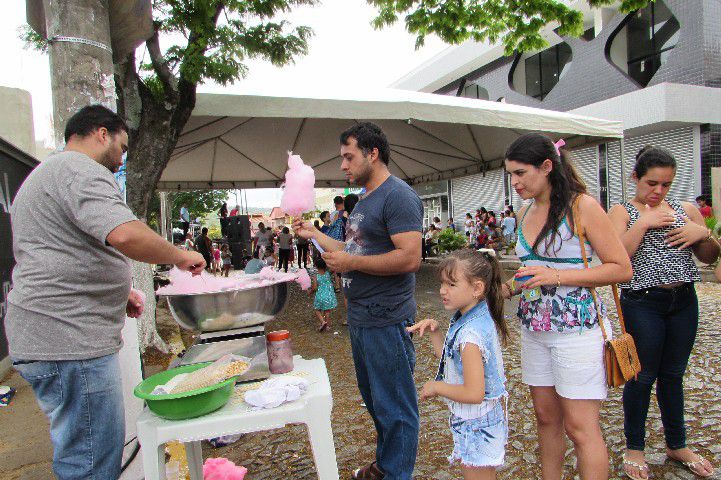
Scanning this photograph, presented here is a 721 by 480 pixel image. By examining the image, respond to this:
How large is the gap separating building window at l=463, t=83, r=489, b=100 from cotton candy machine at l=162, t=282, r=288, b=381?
77.4ft

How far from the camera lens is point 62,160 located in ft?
5.67

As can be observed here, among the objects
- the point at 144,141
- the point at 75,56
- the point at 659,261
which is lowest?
the point at 659,261

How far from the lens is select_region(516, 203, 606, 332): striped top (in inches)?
78.0

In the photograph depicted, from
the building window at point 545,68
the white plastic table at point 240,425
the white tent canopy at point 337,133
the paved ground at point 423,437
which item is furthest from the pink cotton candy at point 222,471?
the building window at point 545,68

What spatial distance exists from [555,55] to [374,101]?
55.4ft

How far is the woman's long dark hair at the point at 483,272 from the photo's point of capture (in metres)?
1.99

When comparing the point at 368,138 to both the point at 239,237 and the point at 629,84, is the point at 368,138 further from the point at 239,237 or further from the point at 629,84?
the point at 629,84

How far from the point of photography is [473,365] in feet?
6.08

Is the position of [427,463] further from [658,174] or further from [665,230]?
[658,174]

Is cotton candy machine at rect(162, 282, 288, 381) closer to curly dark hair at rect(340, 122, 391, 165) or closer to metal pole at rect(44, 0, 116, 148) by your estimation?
curly dark hair at rect(340, 122, 391, 165)

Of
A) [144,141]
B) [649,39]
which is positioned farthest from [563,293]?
[649,39]

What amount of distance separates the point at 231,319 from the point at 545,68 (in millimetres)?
22039

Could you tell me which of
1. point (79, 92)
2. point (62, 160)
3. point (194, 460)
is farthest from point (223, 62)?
point (194, 460)

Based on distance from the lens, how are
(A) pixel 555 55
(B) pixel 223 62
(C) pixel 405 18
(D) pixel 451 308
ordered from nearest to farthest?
1. (D) pixel 451 308
2. (B) pixel 223 62
3. (C) pixel 405 18
4. (A) pixel 555 55
